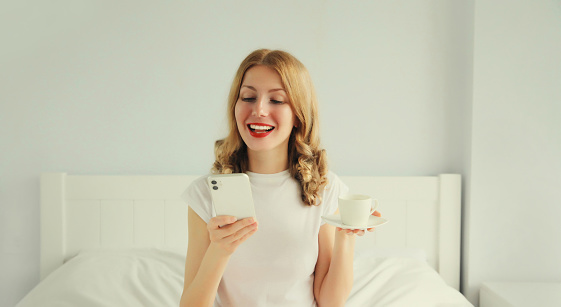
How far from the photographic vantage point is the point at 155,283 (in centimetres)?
150

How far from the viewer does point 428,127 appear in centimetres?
197

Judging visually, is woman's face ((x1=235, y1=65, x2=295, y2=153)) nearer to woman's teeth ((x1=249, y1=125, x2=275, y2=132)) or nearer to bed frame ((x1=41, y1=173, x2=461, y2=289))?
woman's teeth ((x1=249, y1=125, x2=275, y2=132))

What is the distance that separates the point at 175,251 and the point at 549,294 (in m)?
1.53

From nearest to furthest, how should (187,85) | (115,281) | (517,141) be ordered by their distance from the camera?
(115,281) → (517,141) → (187,85)

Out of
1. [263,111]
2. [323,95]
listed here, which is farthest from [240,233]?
[323,95]

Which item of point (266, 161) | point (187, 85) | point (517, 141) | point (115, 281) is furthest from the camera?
point (187, 85)

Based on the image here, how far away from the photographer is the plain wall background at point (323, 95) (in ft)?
5.91

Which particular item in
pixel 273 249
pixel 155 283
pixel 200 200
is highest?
pixel 200 200

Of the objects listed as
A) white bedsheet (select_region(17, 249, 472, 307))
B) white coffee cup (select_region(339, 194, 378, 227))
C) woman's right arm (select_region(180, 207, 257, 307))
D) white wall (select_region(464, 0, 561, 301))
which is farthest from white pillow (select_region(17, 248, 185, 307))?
white wall (select_region(464, 0, 561, 301))

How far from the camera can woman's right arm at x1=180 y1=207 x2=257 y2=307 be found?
81cm

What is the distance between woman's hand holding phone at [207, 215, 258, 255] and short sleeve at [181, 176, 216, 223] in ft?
0.41

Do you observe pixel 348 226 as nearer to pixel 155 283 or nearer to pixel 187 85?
pixel 155 283

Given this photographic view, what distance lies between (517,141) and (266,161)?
1333 mm

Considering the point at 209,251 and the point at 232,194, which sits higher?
the point at 232,194
